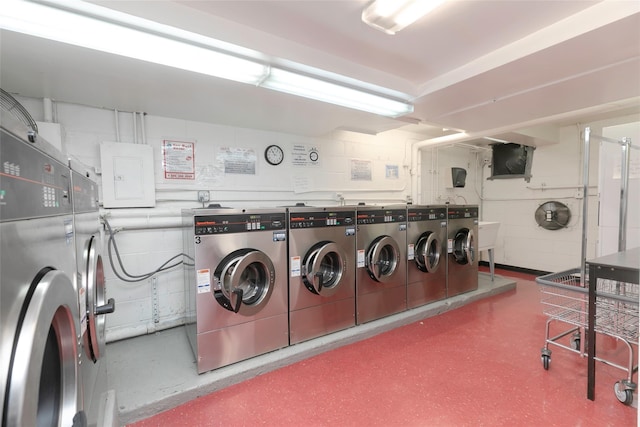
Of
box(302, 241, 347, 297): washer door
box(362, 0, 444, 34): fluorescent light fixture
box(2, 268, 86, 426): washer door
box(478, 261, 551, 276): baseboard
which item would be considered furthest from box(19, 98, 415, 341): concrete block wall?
box(478, 261, 551, 276): baseboard

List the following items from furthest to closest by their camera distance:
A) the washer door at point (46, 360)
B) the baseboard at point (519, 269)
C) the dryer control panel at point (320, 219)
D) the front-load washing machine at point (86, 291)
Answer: the baseboard at point (519, 269) < the dryer control panel at point (320, 219) < the front-load washing machine at point (86, 291) < the washer door at point (46, 360)

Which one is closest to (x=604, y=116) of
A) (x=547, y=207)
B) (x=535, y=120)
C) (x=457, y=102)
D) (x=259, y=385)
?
(x=547, y=207)

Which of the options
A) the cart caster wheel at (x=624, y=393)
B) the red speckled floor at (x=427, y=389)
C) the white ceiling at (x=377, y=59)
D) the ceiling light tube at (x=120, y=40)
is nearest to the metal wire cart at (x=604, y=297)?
the cart caster wheel at (x=624, y=393)

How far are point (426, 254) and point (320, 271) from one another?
1473mm

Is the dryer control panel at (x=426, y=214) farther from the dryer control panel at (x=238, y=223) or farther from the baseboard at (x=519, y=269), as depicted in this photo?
the baseboard at (x=519, y=269)

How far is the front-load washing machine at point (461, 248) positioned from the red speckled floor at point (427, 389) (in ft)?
3.40

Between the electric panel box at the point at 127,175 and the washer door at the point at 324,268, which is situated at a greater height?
Answer: the electric panel box at the point at 127,175

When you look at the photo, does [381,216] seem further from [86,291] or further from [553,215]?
[553,215]

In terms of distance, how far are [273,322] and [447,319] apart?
7.19ft

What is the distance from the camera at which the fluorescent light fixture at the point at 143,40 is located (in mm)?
1404

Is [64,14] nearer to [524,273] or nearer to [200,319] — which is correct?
[200,319]

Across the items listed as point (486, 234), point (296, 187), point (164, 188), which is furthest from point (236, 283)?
point (486, 234)

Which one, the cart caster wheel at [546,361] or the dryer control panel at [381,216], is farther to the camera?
the dryer control panel at [381,216]

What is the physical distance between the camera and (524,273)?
550 cm
